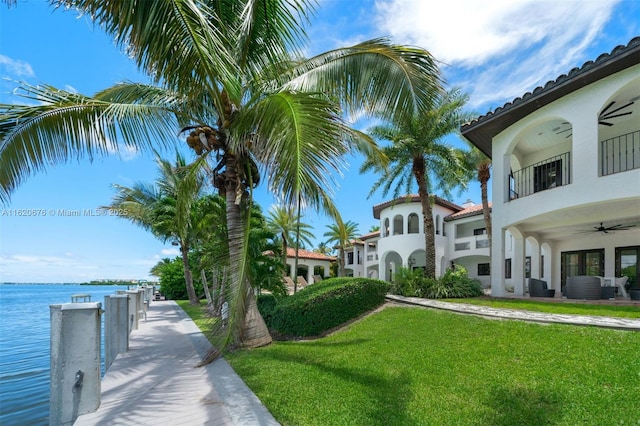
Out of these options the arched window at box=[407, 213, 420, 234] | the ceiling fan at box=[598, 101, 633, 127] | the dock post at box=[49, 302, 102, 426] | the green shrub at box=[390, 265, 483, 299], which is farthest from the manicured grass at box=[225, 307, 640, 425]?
the arched window at box=[407, 213, 420, 234]

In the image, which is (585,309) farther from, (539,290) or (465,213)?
(465,213)

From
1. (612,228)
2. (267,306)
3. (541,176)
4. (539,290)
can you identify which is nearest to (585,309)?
(539,290)

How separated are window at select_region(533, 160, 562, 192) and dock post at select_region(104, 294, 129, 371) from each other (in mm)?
16240

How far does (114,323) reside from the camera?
307 inches

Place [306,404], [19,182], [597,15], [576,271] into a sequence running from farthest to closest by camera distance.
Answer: [576,271] → [597,15] → [19,182] → [306,404]

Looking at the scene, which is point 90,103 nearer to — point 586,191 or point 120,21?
point 120,21

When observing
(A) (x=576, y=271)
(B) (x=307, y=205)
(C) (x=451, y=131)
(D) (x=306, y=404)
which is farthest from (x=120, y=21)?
(A) (x=576, y=271)

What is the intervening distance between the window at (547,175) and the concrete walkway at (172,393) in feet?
48.8

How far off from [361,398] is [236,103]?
5.75 m

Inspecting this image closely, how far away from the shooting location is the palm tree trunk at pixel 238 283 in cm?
668

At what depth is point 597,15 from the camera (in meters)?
9.67

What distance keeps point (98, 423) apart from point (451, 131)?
58.7 feet

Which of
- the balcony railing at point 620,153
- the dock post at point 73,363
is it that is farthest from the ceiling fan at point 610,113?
the dock post at point 73,363

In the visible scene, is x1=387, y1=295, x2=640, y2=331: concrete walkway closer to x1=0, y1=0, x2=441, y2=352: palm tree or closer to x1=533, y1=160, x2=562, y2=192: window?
x1=0, y1=0, x2=441, y2=352: palm tree
